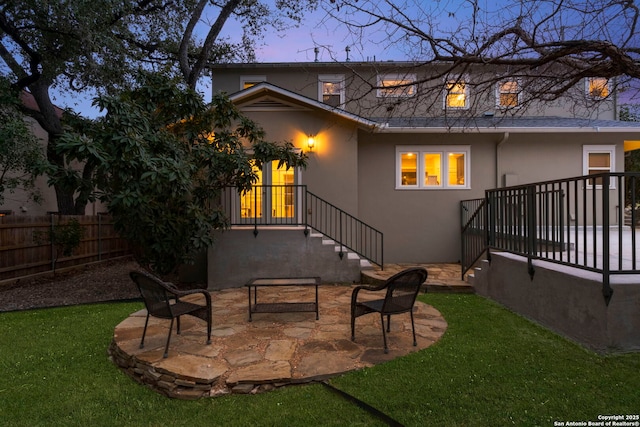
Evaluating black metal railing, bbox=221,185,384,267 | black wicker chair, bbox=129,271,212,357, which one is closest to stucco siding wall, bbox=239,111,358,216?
black metal railing, bbox=221,185,384,267

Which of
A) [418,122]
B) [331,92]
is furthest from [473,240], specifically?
[331,92]

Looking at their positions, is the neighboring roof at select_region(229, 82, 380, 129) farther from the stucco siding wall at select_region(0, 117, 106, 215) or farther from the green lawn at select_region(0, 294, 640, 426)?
the stucco siding wall at select_region(0, 117, 106, 215)

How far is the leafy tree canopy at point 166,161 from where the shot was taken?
5.66 m

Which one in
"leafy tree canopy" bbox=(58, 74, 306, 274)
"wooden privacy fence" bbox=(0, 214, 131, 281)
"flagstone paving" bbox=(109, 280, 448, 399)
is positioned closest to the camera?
"flagstone paving" bbox=(109, 280, 448, 399)

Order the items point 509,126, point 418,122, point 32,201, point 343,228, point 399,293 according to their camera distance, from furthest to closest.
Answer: point 32,201 < point 418,122 < point 509,126 < point 343,228 < point 399,293

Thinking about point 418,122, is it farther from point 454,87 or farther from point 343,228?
point 454,87

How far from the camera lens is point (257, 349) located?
161 inches

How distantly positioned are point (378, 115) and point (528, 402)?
973cm

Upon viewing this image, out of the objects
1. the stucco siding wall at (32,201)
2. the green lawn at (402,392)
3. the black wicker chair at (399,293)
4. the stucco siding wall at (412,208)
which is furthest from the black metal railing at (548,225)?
the stucco siding wall at (32,201)

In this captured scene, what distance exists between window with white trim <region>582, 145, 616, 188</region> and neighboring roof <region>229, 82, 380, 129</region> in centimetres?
637

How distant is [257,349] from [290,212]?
5174 mm

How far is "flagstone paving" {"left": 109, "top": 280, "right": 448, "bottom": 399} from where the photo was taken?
133 inches

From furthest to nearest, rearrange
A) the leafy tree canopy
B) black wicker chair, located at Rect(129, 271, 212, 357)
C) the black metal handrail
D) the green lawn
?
the black metal handrail < the leafy tree canopy < black wicker chair, located at Rect(129, 271, 212, 357) < the green lawn

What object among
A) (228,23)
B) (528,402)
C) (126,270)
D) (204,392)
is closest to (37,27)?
(228,23)
